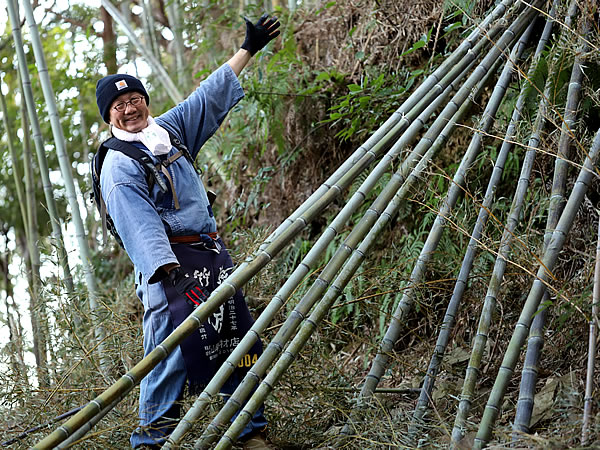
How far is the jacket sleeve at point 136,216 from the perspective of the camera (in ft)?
7.14

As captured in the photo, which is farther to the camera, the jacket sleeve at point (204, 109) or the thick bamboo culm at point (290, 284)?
the jacket sleeve at point (204, 109)

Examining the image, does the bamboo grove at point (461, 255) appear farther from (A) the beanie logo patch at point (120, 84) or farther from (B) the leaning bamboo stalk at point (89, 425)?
(A) the beanie logo patch at point (120, 84)

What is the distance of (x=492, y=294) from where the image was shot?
2.20 m

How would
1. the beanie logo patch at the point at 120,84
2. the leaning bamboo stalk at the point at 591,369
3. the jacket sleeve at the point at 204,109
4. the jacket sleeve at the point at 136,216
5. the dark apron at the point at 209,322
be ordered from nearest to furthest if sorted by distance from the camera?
the leaning bamboo stalk at the point at 591,369
the jacket sleeve at the point at 136,216
the dark apron at the point at 209,322
the beanie logo patch at the point at 120,84
the jacket sleeve at the point at 204,109

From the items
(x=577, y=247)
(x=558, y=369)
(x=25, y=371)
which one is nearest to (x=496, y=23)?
(x=577, y=247)

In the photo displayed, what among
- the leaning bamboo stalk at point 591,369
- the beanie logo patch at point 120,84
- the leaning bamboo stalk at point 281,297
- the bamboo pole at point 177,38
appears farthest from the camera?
the bamboo pole at point 177,38

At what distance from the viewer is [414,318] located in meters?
3.36

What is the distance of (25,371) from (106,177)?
40.1 inches

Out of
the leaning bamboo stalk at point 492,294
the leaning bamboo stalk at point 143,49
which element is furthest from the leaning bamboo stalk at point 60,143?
the leaning bamboo stalk at point 492,294

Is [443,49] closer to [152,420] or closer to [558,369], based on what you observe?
[558,369]

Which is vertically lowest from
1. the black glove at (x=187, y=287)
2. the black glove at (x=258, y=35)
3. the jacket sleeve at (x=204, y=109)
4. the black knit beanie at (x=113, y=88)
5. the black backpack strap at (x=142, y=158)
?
the black glove at (x=187, y=287)

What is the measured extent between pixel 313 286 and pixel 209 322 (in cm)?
40

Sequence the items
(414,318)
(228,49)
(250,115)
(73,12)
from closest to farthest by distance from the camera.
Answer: (414,318) < (250,115) < (228,49) < (73,12)

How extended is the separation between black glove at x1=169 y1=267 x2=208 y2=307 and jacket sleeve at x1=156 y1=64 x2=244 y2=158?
63 centimetres
